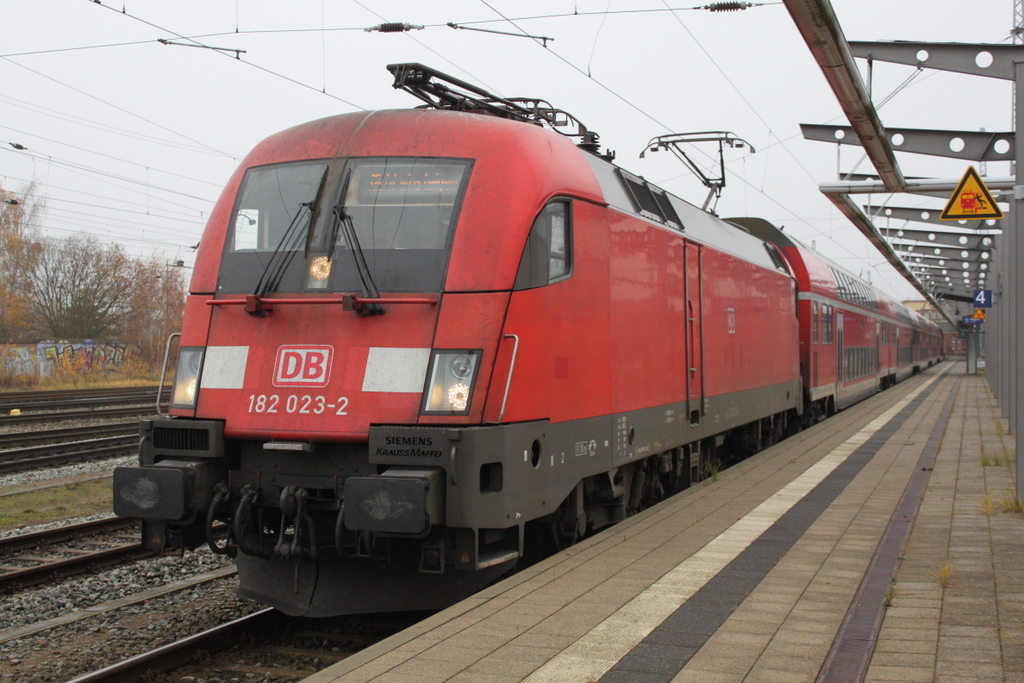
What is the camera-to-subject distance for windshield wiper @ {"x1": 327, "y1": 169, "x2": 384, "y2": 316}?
5781mm

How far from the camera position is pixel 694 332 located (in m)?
9.78

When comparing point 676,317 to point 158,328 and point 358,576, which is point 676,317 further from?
point 158,328

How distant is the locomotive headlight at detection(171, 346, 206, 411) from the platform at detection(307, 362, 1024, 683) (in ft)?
7.79

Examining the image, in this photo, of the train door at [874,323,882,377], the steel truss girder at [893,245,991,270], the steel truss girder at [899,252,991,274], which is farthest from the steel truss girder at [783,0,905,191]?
the steel truss girder at [899,252,991,274]

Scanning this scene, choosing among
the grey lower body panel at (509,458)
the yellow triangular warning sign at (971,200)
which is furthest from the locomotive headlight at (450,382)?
the yellow triangular warning sign at (971,200)

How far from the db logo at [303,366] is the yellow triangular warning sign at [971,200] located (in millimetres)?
6612

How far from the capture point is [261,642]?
19.5 feet

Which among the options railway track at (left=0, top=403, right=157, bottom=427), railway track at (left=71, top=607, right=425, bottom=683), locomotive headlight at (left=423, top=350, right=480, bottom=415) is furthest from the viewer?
railway track at (left=0, top=403, right=157, bottom=427)

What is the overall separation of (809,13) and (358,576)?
634 centimetres

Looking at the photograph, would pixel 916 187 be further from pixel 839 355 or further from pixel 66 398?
pixel 66 398

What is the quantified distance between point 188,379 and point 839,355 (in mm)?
17695

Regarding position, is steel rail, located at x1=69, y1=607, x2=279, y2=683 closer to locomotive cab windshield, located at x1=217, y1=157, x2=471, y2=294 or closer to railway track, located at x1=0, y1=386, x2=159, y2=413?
locomotive cab windshield, located at x1=217, y1=157, x2=471, y2=294

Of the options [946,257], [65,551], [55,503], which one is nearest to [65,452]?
[55,503]

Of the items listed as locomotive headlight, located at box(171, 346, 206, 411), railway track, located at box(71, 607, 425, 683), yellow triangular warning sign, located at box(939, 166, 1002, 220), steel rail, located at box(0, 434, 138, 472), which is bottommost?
railway track, located at box(71, 607, 425, 683)
